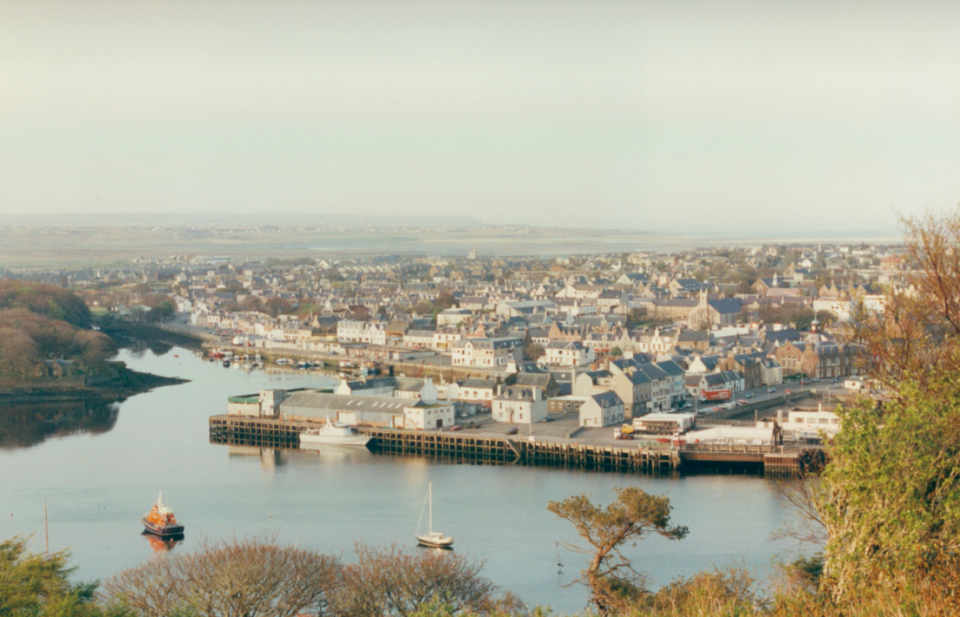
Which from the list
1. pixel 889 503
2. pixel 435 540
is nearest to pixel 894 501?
pixel 889 503

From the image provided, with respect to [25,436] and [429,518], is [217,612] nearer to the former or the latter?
[429,518]

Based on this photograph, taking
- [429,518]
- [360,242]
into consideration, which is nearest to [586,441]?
[429,518]

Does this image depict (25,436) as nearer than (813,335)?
Yes

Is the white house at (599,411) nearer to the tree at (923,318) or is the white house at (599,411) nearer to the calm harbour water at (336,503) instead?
the calm harbour water at (336,503)

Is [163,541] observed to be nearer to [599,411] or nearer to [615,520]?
[615,520]

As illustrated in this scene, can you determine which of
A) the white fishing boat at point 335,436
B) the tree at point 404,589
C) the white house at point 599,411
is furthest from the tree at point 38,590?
the white house at point 599,411

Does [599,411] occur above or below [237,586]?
below
